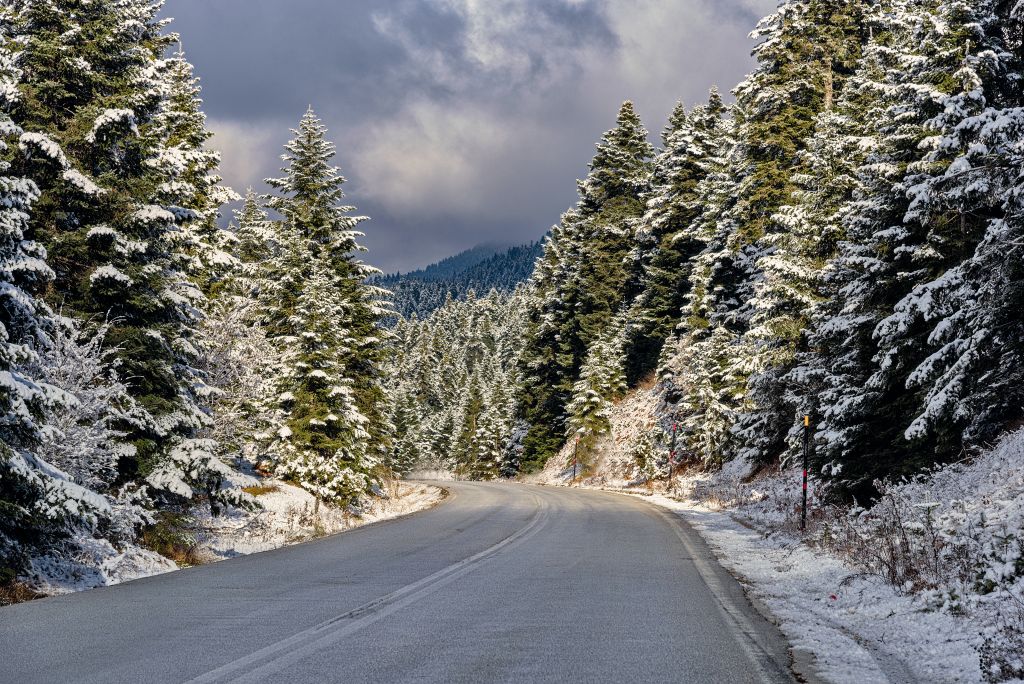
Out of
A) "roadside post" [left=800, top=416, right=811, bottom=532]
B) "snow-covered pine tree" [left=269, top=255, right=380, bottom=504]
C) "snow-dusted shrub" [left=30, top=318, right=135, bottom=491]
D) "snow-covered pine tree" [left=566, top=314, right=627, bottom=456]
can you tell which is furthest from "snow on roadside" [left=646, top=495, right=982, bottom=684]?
"snow-covered pine tree" [left=566, top=314, right=627, bottom=456]

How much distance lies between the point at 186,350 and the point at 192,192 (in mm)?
3745

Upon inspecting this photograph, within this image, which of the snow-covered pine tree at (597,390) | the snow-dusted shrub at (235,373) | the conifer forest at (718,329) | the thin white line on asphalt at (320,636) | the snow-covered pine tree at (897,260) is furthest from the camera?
the snow-covered pine tree at (597,390)

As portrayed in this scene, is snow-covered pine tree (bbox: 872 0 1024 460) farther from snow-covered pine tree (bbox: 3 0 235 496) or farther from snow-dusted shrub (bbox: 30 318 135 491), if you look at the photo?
snow-dusted shrub (bbox: 30 318 135 491)

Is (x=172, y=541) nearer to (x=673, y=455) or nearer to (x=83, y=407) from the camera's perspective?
(x=83, y=407)

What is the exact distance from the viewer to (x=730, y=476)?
30953 millimetres

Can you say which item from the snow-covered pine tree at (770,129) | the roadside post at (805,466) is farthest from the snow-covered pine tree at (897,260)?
the snow-covered pine tree at (770,129)

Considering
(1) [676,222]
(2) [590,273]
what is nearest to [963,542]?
(1) [676,222]

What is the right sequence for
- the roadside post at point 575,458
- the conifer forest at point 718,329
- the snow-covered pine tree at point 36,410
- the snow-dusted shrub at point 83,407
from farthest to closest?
the roadside post at point 575,458, the snow-dusted shrub at point 83,407, the conifer forest at point 718,329, the snow-covered pine tree at point 36,410

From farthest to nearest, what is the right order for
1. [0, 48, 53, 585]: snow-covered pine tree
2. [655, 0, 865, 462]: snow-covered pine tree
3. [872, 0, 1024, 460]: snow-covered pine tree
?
[655, 0, 865, 462]: snow-covered pine tree → [872, 0, 1024, 460]: snow-covered pine tree → [0, 48, 53, 585]: snow-covered pine tree

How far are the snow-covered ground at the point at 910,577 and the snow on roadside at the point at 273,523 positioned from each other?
33.3 feet

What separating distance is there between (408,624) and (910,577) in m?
6.01

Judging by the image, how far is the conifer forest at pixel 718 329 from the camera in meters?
10.4

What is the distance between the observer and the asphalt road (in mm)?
5660

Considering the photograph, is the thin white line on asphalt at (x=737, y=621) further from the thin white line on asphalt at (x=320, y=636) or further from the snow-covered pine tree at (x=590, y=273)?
the snow-covered pine tree at (x=590, y=273)
